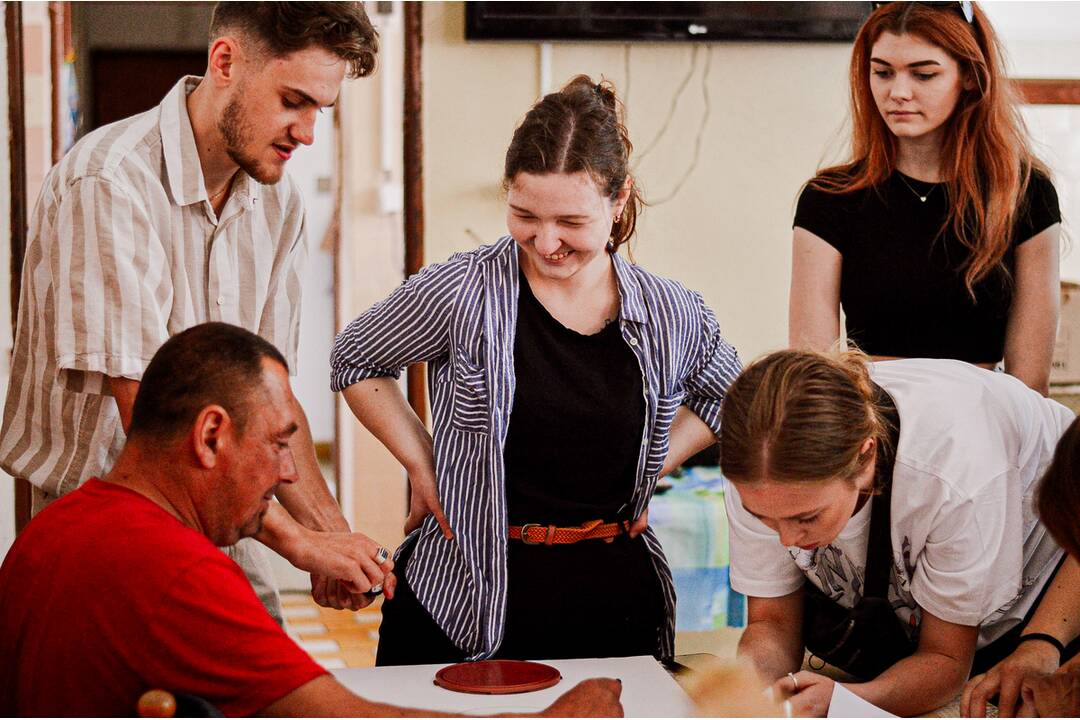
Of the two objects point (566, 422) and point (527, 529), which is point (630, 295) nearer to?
point (566, 422)

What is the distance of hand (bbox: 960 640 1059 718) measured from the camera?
1.52m

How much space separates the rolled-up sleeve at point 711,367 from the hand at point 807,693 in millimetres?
488

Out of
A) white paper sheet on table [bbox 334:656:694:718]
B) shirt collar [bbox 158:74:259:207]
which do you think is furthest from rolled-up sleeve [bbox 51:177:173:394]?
white paper sheet on table [bbox 334:656:694:718]

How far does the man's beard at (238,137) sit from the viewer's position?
1.71 m

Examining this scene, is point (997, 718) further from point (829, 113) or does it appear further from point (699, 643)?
point (829, 113)

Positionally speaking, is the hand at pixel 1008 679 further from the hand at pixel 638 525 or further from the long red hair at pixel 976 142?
the long red hair at pixel 976 142

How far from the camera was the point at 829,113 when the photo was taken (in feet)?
12.7

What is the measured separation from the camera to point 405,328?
1765mm

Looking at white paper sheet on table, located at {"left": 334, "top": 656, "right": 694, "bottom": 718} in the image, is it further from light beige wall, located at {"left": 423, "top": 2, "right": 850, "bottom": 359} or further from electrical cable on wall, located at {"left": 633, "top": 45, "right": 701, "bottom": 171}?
electrical cable on wall, located at {"left": 633, "top": 45, "right": 701, "bottom": 171}

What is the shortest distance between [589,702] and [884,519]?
0.52m

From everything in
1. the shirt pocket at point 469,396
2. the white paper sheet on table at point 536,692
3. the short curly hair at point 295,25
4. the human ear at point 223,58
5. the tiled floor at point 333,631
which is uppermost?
the short curly hair at point 295,25

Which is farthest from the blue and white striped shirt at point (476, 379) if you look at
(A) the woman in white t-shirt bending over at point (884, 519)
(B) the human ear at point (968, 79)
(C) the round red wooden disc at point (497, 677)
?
(B) the human ear at point (968, 79)

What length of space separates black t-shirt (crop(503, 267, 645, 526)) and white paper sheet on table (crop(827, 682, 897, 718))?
1.36 feet

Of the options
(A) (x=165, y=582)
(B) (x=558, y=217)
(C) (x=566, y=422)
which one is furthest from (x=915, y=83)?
(A) (x=165, y=582)
